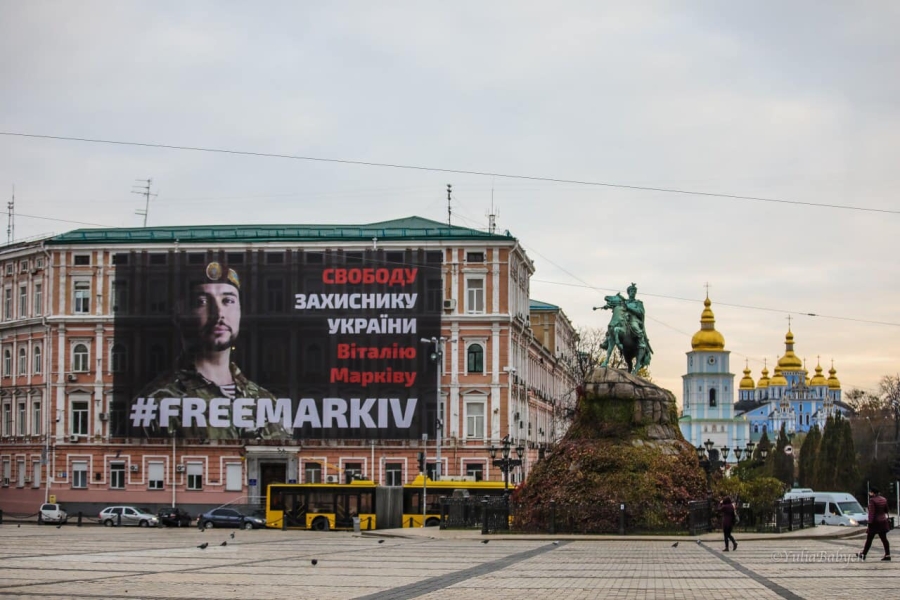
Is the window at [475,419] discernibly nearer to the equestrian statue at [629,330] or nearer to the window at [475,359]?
the window at [475,359]

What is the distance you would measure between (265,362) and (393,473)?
30.5 ft

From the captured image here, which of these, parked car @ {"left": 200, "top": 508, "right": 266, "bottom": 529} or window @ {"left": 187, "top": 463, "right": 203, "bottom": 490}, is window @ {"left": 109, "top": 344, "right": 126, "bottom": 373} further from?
parked car @ {"left": 200, "top": 508, "right": 266, "bottom": 529}

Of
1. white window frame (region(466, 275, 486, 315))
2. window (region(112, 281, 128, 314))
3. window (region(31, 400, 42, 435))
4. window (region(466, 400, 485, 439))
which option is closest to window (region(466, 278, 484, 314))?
white window frame (region(466, 275, 486, 315))

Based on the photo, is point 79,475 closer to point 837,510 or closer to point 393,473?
point 393,473

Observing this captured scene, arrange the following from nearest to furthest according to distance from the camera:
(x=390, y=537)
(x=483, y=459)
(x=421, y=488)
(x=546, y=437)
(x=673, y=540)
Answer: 1. (x=673, y=540)
2. (x=390, y=537)
3. (x=421, y=488)
4. (x=483, y=459)
5. (x=546, y=437)

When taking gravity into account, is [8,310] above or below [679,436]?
above

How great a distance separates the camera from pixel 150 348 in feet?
238

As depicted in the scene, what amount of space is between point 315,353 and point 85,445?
14.0 metres

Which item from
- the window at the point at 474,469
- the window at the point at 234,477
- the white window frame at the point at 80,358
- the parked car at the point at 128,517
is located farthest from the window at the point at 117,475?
the window at the point at 474,469

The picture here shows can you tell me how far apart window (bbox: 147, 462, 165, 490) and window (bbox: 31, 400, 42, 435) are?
25.1ft

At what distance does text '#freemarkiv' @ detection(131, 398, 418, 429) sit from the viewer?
7012cm

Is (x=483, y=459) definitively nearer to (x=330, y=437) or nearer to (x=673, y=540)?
(x=330, y=437)

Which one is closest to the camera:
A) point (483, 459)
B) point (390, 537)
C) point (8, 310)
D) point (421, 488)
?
point (390, 537)

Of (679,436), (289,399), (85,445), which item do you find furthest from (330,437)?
(679,436)
